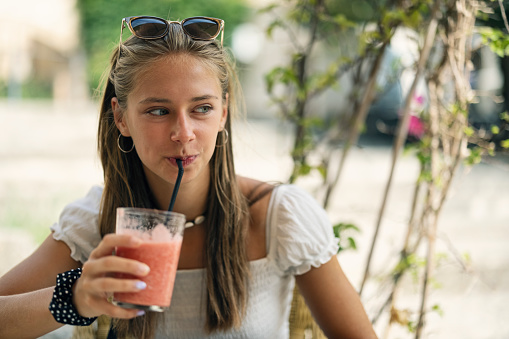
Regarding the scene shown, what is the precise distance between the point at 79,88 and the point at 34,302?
1657 cm

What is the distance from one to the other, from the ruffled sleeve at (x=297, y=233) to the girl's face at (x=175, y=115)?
14.8 inches

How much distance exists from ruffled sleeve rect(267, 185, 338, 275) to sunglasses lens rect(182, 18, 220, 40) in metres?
0.57

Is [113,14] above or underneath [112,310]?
above

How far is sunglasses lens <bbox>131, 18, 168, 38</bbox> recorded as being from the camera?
5.24 feet

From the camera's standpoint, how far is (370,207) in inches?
235

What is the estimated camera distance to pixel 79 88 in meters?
17.1

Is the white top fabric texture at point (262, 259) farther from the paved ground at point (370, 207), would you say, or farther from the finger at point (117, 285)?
the finger at point (117, 285)

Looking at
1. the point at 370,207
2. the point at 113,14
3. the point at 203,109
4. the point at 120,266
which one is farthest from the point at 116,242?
the point at 113,14

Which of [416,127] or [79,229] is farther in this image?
[416,127]

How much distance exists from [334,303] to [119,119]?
35.0 inches

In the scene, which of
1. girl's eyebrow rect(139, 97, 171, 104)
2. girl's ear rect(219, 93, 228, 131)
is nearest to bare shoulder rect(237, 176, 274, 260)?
girl's ear rect(219, 93, 228, 131)

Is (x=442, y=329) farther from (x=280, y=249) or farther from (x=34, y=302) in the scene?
(x=34, y=302)

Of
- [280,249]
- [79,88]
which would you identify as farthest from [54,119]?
[280,249]

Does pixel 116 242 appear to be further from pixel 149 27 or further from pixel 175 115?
pixel 149 27
